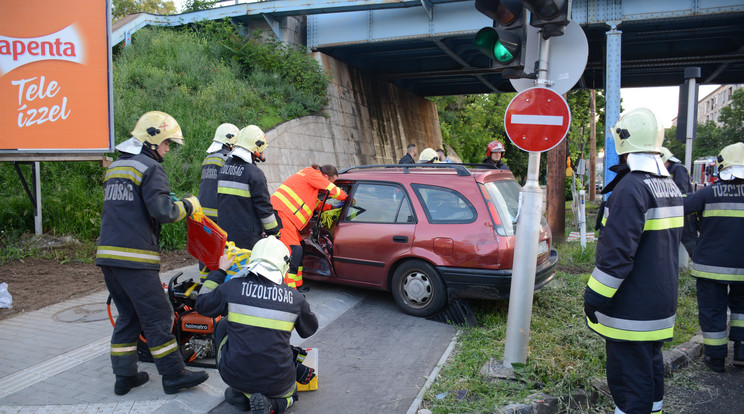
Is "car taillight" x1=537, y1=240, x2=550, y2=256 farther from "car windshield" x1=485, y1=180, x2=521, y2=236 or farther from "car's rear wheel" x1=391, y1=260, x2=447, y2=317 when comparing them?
"car's rear wheel" x1=391, y1=260, x2=447, y2=317

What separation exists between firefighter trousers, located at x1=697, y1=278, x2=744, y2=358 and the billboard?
8.13m

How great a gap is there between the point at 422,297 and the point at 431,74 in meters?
14.2

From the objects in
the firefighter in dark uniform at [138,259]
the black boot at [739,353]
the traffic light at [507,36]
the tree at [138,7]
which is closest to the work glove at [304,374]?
the firefighter in dark uniform at [138,259]

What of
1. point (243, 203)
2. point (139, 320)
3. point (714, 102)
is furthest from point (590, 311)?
point (714, 102)

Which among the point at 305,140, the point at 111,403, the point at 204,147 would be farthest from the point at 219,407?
the point at 305,140

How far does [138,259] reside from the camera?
361 centimetres

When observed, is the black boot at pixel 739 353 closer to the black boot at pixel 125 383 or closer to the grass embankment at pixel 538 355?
the grass embankment at pixel 538 355

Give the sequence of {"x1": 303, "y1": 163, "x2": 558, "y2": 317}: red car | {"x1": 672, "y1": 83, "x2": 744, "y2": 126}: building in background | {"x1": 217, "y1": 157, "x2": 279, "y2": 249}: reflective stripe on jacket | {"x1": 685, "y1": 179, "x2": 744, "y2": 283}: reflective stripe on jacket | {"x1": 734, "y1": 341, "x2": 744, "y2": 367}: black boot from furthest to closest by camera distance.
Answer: {"x1": 672, "y1": 83, "x2": 744, "y2": 126}: building in background, {"x1": 303, "y1": 163, "x2": 558, "y2": 317}: red car, {"x1": 217, "y1": 157, "x2": 279, "y2": 249}: reflective stripe on jacket, {"x1": 734, "y1": 341, "x2": 744, "y2": 367}: black boot, {"x1": 685, "y1": 179, "x2": 744, "y2": 283}: reflective stripe on jacket

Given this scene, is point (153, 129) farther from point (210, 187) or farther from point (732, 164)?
point (732, 164)

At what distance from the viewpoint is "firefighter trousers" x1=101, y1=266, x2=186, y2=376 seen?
361 centimetres

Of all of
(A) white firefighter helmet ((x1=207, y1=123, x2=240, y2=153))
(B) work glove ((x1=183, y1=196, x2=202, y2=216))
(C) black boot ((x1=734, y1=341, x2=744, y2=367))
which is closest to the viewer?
(B) work glove ((x1=183, y1=196, x2=202, y2=216))

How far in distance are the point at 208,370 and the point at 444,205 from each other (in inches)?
116

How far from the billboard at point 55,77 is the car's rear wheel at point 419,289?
17.2ft

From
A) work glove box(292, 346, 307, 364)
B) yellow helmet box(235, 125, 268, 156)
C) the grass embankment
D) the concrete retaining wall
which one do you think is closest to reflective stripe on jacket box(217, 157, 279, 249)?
yellow helmet box(235, 125, 268, 156)
